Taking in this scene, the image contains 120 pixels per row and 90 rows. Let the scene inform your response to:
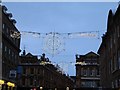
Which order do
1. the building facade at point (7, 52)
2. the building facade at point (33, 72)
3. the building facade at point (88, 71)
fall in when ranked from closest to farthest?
the building facade at point (7, 52) < the building facade at point (88, 71) < the building facade at point (33, 72)

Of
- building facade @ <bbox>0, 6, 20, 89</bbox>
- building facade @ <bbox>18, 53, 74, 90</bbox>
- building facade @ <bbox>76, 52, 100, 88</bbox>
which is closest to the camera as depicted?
building facade @ <bbox>0, 6, 20, 89</bbox>

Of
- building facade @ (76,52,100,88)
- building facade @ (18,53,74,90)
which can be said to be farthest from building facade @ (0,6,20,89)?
building facade @ (76,52,100,88)

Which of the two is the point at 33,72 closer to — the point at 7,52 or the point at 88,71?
the point at 88,71

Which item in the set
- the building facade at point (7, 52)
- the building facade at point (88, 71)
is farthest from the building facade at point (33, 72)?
the building facade at point (7, 52)

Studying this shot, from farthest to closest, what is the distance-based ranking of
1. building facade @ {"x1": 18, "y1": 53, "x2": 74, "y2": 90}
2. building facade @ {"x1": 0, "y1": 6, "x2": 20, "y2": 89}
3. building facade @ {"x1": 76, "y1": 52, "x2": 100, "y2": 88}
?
building facade @ {"x1": 18, "y1": 53, "x2": 74, "y2": 90} → building facade @ {"x1": 76, "y1": 52, "x2": 100, "y2": 88} → building facade @ {"x1": 0, "y1": 6, "x2": 20, "y2": 89}

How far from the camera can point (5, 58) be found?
5131cm

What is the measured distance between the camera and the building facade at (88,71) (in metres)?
85.4

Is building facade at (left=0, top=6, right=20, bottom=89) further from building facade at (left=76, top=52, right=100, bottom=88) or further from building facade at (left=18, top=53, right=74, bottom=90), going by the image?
building facade at (left=76, top=52, right=100, bottom=88)

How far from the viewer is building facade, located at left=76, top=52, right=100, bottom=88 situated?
8538 cm

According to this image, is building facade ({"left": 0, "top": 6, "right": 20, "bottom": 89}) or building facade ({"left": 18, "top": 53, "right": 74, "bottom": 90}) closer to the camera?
building facade ({"left": 0, "top": 6, "right": 20, "bottom": 89})

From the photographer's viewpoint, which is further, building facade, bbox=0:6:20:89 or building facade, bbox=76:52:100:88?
building facade, bbox=76:52:100:88

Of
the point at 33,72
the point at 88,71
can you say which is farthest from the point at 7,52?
the point at 88,71

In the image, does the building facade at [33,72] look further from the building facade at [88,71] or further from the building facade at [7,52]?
the building facade at [7,52]

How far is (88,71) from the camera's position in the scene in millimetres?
86875
